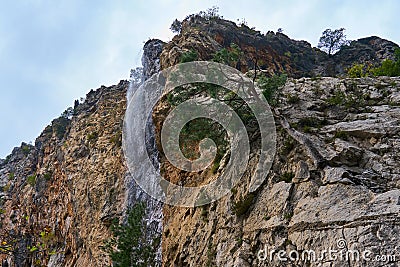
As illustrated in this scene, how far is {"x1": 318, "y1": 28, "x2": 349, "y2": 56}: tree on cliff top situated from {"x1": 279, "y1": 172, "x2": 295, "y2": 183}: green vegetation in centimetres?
4048

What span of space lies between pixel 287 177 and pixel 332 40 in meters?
42.1

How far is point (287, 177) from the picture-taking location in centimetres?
1053

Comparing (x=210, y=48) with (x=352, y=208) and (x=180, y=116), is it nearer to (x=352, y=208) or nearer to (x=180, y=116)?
(x=180, y=116)

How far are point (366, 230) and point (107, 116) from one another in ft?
90.4

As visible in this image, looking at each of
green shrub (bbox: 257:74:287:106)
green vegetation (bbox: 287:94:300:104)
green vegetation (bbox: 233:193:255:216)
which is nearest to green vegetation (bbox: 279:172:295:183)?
green vegetation (bbox: 233:193:255:216)

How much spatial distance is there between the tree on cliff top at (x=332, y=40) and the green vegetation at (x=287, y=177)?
4048 centimetres

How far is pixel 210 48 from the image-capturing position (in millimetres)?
24281

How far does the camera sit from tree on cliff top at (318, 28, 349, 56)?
156ft

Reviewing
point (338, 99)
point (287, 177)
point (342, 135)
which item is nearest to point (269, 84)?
point (338, 99)

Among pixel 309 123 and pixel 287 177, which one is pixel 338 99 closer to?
pixel 309 123

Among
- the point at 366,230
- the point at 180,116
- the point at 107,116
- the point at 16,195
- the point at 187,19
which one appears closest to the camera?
the point at 366,230

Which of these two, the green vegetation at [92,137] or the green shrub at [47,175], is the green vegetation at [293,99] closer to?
the green vegetation at [92,137]

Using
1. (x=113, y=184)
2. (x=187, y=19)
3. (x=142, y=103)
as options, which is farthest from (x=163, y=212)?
(x=187, y=19)

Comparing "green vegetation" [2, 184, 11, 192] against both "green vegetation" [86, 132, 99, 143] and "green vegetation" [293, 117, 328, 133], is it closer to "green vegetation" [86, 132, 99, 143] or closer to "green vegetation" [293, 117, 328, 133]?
"green vegetation" [86, 132, 99, 143]
